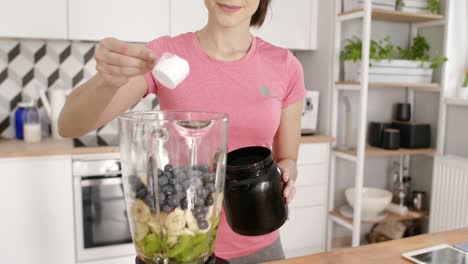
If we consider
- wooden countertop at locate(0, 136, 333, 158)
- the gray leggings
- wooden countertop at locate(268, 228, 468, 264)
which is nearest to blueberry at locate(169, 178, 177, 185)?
wooden countertop at locate(268, 228, 468, 264)

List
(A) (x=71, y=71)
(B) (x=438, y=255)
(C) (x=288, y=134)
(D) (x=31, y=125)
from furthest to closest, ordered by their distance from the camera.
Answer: (A) (x=71, y=71) → (D) (x=31, y=125) → (C) (x=288, y=134) → (B) (x=438, y=255)

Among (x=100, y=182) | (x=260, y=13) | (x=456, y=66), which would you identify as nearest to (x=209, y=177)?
(x=260, y=13)

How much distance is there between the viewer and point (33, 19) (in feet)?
6.75

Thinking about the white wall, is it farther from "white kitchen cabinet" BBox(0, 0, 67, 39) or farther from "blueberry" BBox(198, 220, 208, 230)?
"blueberry" BBox(198, 220, 208, 230)

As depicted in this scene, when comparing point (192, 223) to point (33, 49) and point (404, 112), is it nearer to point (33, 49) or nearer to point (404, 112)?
point (33, 49)

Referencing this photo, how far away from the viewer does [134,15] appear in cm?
222

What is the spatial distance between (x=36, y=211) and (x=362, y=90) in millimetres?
1746

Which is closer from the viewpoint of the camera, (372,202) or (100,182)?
(100,182)

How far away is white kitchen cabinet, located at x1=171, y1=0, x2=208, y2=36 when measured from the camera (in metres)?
2.30

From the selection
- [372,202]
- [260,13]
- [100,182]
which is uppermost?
[260,13]

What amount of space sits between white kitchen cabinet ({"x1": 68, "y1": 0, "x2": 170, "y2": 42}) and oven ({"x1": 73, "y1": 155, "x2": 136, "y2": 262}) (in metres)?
0.67

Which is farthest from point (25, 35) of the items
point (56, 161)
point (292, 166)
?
point (292, 166)

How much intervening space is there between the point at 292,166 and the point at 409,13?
182 centimetres

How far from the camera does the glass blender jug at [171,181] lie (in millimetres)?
571
